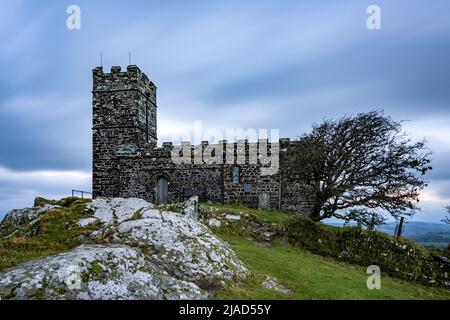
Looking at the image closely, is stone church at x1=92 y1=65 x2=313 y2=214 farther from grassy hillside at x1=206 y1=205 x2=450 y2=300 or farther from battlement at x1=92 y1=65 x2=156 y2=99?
grassy hillside at x1=206 y1=205 x2=450 y2=300

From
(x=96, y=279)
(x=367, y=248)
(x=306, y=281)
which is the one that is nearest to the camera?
(x=96, y=279)

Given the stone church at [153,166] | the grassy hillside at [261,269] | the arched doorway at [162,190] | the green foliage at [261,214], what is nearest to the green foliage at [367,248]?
the grassy hillside at [261,269]

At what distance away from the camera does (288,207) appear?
27.7 meters

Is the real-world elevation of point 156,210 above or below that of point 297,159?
below

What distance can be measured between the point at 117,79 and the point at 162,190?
38.2 feet

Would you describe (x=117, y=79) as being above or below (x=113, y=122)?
above

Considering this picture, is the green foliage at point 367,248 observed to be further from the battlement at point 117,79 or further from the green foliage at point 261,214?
the battlement at point 117,79

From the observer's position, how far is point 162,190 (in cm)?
2912

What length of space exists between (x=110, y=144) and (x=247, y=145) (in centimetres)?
1327

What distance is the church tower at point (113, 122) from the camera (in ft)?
99.0

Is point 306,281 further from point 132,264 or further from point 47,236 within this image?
point 47,236

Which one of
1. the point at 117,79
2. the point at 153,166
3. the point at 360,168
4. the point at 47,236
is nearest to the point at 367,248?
the point at 360,168
